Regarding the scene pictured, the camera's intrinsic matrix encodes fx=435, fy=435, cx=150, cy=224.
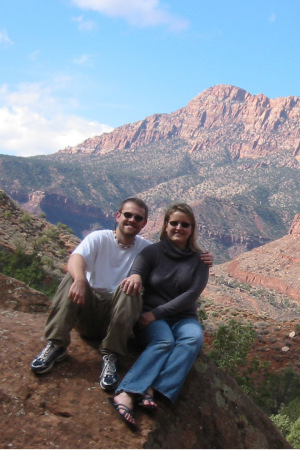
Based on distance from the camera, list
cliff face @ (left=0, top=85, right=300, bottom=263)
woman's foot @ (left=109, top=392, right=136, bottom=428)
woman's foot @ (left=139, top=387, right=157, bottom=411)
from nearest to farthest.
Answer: woman's foot @ (left=109, top=392, right=136, bottom=428) < woman's foot @ (left=139, top=387, right=157, bottom=411) < cliff face @ (left=0, top=85, right=300, bottom=263)

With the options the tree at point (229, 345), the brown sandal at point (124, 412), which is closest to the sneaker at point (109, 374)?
the brown sandal at point (124, 412)

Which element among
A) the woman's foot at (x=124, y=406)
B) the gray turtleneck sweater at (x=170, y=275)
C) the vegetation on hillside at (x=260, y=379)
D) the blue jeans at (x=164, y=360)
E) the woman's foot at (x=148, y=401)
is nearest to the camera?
the woman's foot at (x=124, y=406)

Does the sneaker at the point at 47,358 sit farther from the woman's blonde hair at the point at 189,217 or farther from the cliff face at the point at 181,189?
the cliff face at the point at 181,189

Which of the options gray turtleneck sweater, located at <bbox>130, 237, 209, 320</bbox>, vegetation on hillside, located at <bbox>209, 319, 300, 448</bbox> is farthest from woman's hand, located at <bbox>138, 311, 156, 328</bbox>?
vegetation on hillside, located at <bbox>209, 319, 300, 448</bbox>

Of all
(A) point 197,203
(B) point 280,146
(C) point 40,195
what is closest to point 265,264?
(A) point 197,203

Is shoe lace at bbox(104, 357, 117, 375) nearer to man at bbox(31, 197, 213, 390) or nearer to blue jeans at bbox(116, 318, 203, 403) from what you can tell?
man at bbox(31, 197, 213, 390)

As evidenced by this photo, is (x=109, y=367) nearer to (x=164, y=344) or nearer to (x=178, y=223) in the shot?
(x=164, y=344)

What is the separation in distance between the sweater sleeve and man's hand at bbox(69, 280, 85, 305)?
83 centimetres

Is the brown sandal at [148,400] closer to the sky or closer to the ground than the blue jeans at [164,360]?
closer to the ground

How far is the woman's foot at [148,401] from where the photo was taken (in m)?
3.93

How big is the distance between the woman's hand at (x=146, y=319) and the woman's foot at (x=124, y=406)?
2.75ft

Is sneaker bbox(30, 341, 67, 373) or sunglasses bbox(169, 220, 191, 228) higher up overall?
sunglasses bbox(169, 220, 191, 228)

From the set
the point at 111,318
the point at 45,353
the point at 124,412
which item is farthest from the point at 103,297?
the point at 124,412

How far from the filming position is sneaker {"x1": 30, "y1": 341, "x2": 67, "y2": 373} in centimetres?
420
